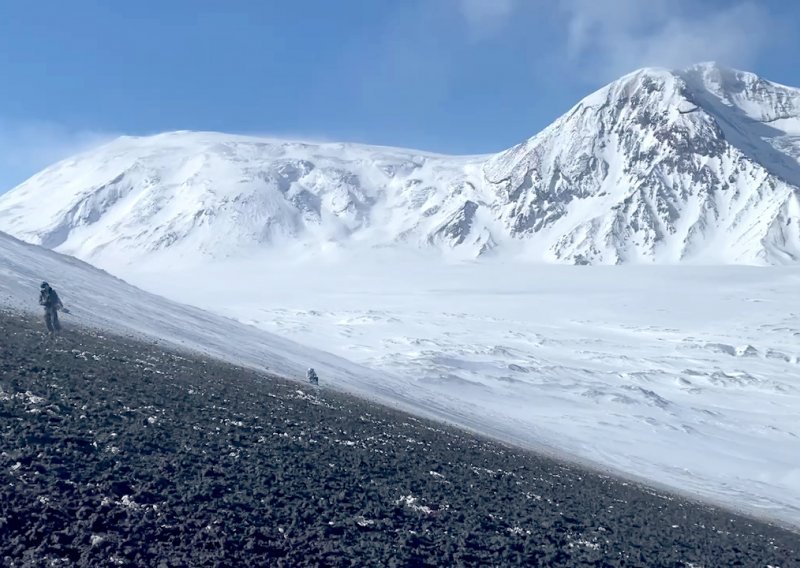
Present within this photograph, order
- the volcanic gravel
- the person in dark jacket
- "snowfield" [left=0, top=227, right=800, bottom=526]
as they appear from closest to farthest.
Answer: the volcanic gravel
the person in dark jacket
"snowfield" [left=0, top=227, right=800, bottom=526]

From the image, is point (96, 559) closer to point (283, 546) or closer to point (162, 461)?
point (283, 546)

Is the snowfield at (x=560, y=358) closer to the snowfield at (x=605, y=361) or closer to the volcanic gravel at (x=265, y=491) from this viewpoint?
the snowfield at (x=605, y=361)

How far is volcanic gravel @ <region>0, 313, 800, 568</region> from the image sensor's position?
14055mm

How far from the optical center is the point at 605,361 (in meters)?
104

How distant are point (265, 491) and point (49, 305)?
16974 millimetres

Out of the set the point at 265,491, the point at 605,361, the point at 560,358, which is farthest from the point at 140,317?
the point at 605,361

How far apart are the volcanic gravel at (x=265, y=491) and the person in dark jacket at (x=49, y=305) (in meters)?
0.72

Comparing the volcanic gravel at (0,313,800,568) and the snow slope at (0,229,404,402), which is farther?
the snow slope at (0,229,404,402)

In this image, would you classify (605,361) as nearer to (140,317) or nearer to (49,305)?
(140,317)

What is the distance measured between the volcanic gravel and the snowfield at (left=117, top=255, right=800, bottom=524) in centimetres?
1882

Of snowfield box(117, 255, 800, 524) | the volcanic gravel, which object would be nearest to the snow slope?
snowfield box(117, 255, 800, 524)

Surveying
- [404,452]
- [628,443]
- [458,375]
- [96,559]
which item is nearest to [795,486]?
[628,443]

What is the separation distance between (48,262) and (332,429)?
1717 inches

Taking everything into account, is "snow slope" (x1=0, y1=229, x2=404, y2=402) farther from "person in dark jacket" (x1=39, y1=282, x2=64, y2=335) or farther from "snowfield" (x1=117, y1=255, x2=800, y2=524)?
"snowfield" (x1=117, y1=255, x2=800, y2=524)
